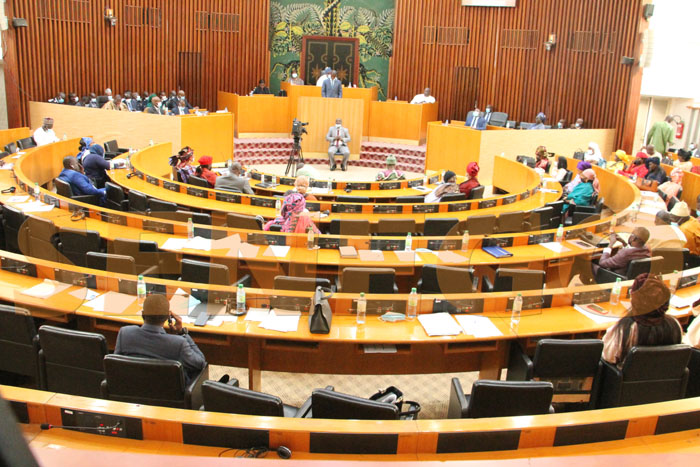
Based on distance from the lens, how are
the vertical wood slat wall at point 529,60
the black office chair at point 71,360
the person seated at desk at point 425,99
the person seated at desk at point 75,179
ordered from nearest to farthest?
the black office chair at point 71,360, the person seated at desk at point 75,179, the vertical wood slat wall at point 529,60, the person seated at desk at point 425,99

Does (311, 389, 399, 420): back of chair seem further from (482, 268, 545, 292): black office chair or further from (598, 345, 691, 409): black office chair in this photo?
(482, 268, 545, 292): black office chair

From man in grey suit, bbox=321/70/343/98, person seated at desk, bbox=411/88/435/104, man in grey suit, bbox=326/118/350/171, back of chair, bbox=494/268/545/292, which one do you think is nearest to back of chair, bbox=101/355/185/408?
back of chair, bbox=494/268/545/292

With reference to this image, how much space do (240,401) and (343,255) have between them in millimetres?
2955

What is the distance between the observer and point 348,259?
18.6ft

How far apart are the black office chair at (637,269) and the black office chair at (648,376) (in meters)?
1.90

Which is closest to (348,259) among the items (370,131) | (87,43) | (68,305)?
(68,305)

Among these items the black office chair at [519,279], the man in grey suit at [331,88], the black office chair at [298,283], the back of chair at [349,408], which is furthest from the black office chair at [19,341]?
the man in grey suit at [331,88]

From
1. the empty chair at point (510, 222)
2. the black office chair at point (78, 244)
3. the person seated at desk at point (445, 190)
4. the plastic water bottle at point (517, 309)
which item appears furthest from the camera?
the person seated at desk at point (445, 190)

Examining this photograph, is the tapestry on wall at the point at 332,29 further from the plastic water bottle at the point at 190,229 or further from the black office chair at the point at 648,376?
the black office chair at the point at 648,376

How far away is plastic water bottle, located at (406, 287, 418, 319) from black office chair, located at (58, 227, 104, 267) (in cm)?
320

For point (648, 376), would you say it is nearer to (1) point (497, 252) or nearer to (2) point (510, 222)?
(1) point (497, 252)

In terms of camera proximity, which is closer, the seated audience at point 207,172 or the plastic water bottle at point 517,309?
the plastic water bottle at point 517,309

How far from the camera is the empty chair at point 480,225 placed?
6.98m

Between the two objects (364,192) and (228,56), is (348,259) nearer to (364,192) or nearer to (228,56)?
(364,192)
